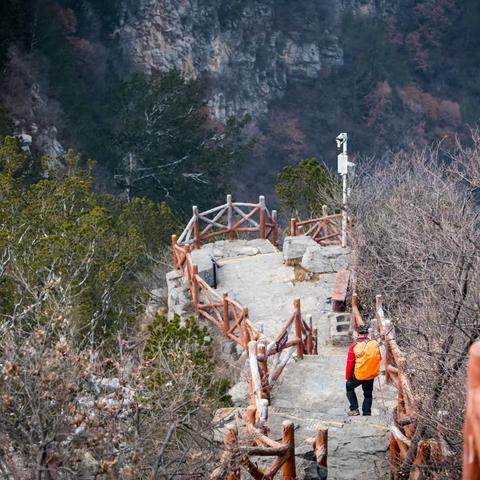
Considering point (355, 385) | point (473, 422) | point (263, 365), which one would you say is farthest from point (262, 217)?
point (473, 422)

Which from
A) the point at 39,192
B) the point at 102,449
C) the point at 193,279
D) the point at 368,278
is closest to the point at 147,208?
the point at 39,192

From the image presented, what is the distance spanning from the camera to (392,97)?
55219 millimetres

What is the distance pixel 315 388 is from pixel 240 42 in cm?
4278

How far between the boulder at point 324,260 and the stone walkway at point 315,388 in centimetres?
22

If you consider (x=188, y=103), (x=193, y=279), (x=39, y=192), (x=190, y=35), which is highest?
(x=190, y=35)

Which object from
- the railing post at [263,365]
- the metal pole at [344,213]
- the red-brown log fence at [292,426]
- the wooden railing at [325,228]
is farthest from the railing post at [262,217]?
the railing post at [263,365]

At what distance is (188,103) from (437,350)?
29.1 meters

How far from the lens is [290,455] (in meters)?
7.29

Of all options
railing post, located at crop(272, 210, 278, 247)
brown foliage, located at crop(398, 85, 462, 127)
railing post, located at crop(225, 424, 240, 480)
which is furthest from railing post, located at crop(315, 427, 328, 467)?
brown foliage, located at crop(398, 85, 462, 127)

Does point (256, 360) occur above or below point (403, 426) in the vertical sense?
above

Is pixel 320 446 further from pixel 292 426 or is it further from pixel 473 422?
pixel 473 422

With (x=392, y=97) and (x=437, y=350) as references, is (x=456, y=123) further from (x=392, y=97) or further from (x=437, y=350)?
(x=437, y=350)

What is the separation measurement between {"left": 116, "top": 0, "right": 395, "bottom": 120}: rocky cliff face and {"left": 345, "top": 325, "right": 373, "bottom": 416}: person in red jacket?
36.9 m

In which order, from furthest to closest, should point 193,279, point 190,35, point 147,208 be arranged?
point 190,35, point 147,208, point 193,279
